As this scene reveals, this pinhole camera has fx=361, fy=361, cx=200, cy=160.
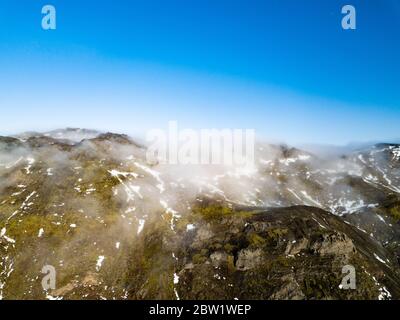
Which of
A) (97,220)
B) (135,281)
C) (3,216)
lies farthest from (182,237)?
(3,216)

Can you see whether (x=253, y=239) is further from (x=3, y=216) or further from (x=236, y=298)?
(x=3, y=216)

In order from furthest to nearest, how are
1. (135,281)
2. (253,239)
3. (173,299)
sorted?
(253,239)
(135,281)
(173,299)

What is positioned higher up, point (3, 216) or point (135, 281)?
point (3, 216)

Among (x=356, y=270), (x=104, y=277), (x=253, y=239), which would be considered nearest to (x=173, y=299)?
(x=104, y=277)
